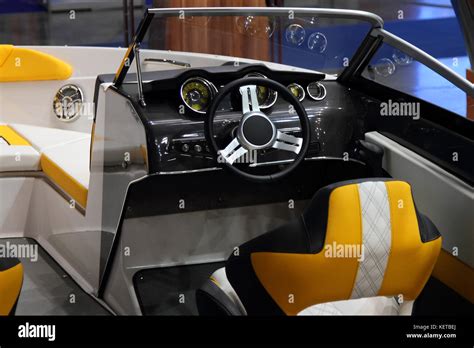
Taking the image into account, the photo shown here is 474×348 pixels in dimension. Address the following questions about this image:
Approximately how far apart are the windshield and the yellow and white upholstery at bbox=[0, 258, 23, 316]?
32.0 inches

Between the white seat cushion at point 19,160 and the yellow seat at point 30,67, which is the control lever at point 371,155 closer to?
the white seat cushion at point 19,160

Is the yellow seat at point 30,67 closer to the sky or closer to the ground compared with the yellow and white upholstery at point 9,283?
closer to the sky

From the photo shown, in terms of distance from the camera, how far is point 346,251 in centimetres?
186

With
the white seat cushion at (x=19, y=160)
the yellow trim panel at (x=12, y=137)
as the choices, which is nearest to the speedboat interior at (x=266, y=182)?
the white seat cushion at (x=19, y=160)

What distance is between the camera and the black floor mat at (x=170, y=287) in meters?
2.66

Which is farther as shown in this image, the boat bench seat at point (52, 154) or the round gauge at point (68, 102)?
the round gauge at point (68, 102)

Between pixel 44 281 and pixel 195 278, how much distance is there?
635mm

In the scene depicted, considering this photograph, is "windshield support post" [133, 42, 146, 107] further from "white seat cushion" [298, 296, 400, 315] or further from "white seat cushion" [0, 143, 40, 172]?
"white seat cushion" [0, 143, 40, 172]

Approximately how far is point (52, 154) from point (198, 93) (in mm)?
916

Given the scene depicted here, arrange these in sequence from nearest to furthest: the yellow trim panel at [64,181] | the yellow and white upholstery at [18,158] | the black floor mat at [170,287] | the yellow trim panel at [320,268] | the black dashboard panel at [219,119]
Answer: the yellow trim panel at [320,268] → the black dashboard panel at [219,119] → the black floor mat at [170,287] → the yellow trim panel at [64,181] → the yellow and white upholstery at [18,158]

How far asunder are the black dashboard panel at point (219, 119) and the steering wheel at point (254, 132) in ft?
0.25

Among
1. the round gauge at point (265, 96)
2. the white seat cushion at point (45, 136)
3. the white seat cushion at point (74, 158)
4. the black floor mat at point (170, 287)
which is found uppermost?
the round gauge at point (265, 96)

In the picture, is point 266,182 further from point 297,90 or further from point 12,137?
point 12,137

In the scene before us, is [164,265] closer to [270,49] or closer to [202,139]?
[202,139]
